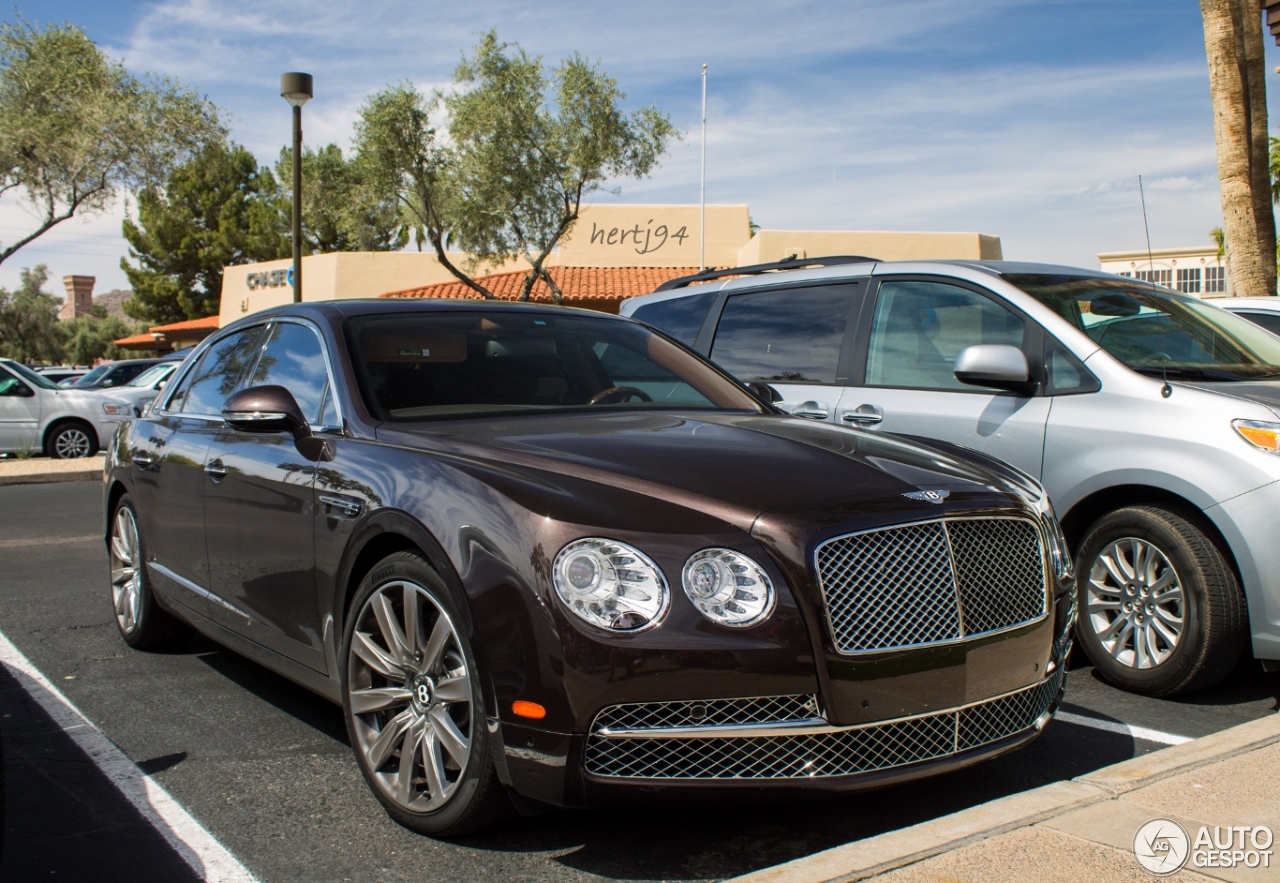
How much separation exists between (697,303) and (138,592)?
146 inches

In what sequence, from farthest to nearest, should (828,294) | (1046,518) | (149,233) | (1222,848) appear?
(149,233), (828,294), (1046,518), (1222,848)

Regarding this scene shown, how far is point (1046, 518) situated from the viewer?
3789 mm

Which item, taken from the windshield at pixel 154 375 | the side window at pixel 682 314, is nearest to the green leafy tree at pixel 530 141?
the windshield at pixel 154 375

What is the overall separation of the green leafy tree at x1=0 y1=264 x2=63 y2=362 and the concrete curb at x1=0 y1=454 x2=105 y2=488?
2426 inches

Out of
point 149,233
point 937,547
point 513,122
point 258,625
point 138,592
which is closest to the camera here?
point 937,547

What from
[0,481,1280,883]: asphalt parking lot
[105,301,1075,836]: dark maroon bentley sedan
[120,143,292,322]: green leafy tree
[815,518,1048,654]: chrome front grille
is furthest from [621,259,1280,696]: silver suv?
[120,143,292,322]: green leafy tree

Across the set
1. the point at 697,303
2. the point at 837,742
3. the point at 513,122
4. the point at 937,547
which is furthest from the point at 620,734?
the point at 513,122

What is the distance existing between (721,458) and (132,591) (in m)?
3.58

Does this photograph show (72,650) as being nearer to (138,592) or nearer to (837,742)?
(138,592)

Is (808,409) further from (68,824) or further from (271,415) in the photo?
(68,824)

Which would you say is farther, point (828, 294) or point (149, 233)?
point (149, 233)

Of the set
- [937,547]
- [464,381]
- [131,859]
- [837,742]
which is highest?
[464,381]

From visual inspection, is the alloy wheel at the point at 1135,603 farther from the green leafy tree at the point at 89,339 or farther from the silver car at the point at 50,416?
the green leafy tree at the point at 89,339

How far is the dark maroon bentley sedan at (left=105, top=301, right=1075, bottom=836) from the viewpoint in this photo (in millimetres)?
2990
